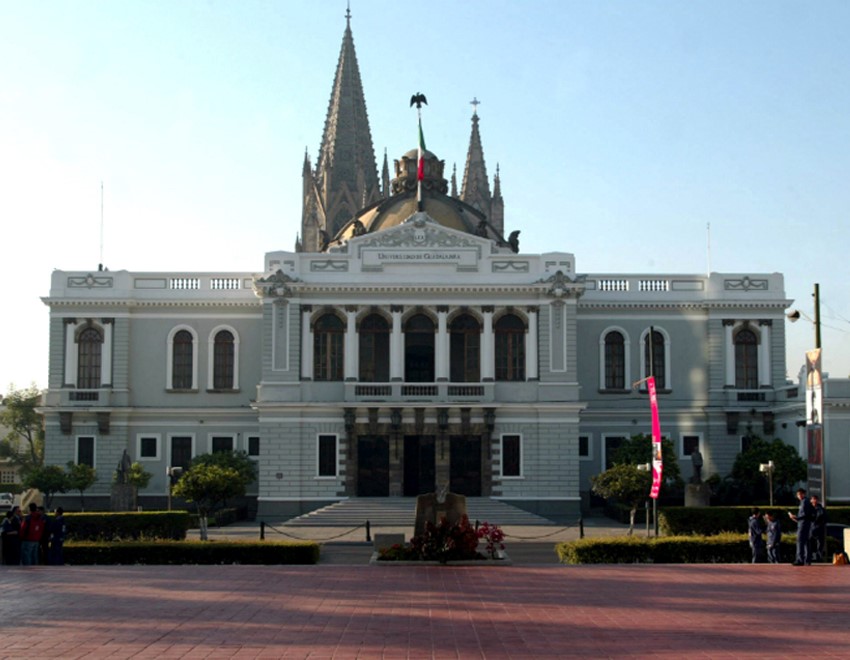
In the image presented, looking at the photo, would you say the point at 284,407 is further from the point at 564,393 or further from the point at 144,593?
the point at 144,593

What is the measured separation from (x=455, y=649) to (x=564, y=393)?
3720cm

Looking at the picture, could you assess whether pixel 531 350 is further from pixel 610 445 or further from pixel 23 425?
pixel 23 425

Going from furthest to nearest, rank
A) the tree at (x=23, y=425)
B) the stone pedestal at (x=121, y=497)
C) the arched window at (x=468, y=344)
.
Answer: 1. the tree at (x=23, y=425)
2. the arched window at (x=468, y=344)
3. the stone pedestal at (x=121, y=497)

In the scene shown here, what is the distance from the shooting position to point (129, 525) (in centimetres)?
3516

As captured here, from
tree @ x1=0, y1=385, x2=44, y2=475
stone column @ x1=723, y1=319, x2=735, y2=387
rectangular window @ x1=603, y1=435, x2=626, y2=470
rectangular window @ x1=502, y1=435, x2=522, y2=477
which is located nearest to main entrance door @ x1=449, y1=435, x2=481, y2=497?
rectangular window @ x1=502, y1=435, x2=522, y2=477

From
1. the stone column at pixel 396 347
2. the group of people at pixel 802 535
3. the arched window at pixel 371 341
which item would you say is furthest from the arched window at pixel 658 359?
the group of people at pixel 802 535

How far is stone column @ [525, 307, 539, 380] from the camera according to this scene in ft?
170

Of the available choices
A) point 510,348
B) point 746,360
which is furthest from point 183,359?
point 746,360

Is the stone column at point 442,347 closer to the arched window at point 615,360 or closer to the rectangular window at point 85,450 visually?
the arched window at point 615,360

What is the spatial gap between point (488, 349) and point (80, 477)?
770 inches

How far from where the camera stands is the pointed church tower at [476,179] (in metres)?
97.6

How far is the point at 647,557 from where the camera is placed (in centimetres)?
2734

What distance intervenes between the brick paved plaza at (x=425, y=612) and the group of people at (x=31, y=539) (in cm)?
169

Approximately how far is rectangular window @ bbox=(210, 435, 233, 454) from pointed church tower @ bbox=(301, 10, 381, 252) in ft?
134
